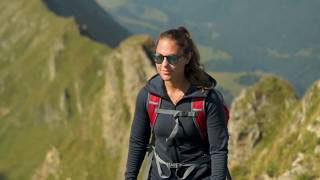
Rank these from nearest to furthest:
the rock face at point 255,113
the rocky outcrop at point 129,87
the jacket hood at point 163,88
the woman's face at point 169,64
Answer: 1. the jacket hood at point 163,88
2. the woman's face at point 169,64
3. the rock face at point 255,113
4. the rocky outcrop at point 129,87

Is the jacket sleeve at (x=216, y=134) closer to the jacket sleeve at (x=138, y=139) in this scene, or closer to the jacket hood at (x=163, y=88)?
the jacket hood at (x=163, y=88)

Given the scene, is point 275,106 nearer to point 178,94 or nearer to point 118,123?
point 178,94

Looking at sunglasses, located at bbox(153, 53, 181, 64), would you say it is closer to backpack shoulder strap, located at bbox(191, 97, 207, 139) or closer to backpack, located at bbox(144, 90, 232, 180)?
backpack, located at bbox(144, 90, 232, 180)

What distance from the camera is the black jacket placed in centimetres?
1191

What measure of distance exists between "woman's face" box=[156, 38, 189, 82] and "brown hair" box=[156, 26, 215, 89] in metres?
0.10

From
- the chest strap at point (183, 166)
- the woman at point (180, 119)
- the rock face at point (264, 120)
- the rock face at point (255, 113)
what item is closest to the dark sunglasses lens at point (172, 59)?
the woman at point (180, 119)

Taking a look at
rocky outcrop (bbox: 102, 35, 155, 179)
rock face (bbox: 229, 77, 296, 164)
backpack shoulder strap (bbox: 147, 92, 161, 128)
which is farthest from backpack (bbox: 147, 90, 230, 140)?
rocky outcrop (bbox: 102, 35, 155, 179)

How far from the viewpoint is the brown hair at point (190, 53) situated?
39.9 ft

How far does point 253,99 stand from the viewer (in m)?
67.0

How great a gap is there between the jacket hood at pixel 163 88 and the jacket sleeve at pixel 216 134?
207mm

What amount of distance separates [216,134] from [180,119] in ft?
2.51

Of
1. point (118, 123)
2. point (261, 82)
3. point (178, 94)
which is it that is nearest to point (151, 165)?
point (178, 94)

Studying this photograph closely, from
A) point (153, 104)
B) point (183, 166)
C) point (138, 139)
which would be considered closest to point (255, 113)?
point (138, 139)

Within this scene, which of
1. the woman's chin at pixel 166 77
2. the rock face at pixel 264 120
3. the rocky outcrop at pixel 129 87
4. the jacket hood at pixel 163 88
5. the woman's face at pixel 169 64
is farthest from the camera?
the rocky outcrop at pixel 129 87
